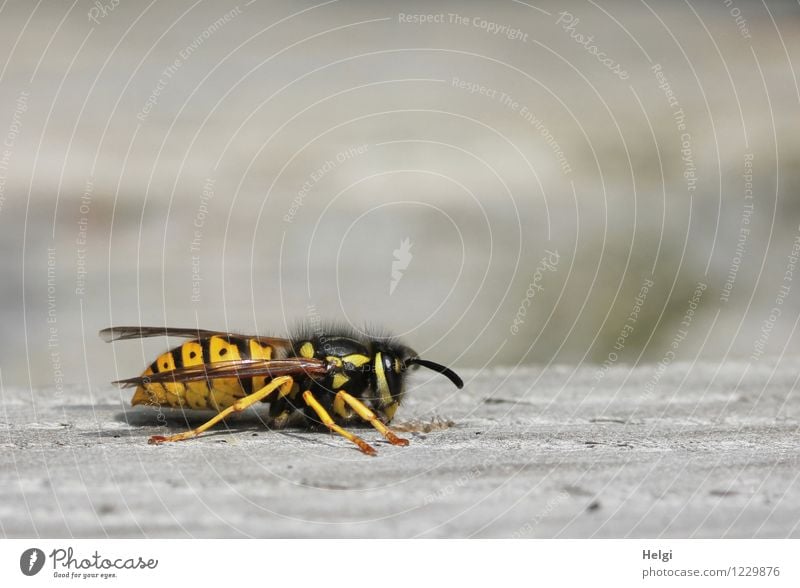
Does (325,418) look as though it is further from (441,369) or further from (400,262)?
(400,262)

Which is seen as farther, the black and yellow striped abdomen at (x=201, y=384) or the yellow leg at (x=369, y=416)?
the black and yellow striped abdomen at (x=201, y=384)

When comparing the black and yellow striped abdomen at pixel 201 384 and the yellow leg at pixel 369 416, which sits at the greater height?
the black and yellow striped abdomen at pixel 201 384

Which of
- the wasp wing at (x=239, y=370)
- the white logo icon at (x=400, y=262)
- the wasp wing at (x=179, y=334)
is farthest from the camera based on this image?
the white logo icon at (x=400, y=262)

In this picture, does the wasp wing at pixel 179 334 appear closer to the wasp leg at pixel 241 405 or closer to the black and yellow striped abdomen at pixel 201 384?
the black and yellow striped abdomen at pixel 201 384

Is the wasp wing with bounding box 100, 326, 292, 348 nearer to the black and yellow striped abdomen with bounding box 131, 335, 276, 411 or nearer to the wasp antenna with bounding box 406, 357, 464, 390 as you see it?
the black and yellow striped abdomen with bounding box 131, 335, 276, 411

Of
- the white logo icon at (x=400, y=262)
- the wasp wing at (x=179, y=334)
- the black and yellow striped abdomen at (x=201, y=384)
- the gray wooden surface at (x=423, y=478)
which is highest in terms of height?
the white logo icon at (x=400, y=262)

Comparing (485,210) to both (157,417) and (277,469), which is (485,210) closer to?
(157,417)

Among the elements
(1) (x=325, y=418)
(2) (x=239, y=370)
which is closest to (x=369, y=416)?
(1) (x=325, y=418)

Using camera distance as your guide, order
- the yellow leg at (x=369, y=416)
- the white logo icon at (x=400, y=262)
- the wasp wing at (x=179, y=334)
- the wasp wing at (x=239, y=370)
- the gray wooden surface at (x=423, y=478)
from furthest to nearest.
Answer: the white logo icon at (x=400, y=262), the wasp wing at (x=179, y=334), the wasp wing at (x=239, y=370), the yellow leg at (x=369, y=416), the gray wooden surface at (x=423, y=478)

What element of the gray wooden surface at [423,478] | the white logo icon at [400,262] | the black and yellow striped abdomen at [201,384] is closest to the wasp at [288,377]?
the black and yellow striped abdomen at [201,384]

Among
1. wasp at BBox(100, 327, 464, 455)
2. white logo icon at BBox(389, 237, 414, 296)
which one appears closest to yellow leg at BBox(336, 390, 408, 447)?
wasp at BBox(100, 327, 464, 455)
